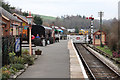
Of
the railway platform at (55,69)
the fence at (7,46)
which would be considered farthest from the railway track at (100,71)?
the fence at (7,46)

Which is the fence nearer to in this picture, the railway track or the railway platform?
the railway platform

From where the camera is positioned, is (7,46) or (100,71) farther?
(100,71)

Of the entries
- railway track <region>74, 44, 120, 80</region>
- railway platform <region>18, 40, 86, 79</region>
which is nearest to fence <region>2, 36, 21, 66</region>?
railway platform <region>18, 40, 86, 79</region>

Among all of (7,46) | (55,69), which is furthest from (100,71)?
(7,46)

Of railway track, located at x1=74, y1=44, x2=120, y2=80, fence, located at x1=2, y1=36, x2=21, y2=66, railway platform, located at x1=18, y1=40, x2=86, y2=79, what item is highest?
fence, located at x1=2, y1=36, x2=21, y2=66

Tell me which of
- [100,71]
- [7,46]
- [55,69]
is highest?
[7,46]

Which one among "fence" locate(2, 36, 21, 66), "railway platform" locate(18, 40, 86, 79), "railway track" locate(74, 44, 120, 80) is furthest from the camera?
"railway track" locate(74, 44, 120, 80)

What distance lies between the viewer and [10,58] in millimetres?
11273

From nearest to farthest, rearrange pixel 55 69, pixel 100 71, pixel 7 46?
1. pixel 7 46
2. pixel 55 69
3. pixel 100 71

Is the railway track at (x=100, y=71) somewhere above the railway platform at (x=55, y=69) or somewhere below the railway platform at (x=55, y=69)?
below

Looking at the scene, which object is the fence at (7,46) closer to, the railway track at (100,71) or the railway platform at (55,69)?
the railway platform at (55,69)

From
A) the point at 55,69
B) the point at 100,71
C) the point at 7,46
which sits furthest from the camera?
the point at 100,71

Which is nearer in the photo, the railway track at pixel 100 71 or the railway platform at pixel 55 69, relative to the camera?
the railway platform at pixel 55 69

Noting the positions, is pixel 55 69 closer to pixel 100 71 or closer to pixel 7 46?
pixel 7 46
